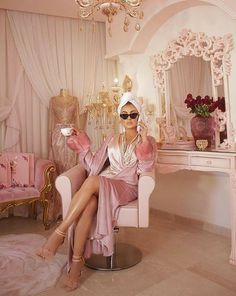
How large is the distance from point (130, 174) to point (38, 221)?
69.0 inches

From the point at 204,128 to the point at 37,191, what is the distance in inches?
74.5

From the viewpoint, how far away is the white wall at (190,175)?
3.00 metres

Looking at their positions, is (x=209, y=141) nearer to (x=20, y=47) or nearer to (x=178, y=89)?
(x=178, y=89)

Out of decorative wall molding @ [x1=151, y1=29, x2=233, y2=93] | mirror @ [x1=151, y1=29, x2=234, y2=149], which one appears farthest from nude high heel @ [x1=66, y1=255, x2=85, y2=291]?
decorative wall molding @ [x1=151, y1=29, x2=233, y2=93]

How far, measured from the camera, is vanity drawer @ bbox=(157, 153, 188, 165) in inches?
115

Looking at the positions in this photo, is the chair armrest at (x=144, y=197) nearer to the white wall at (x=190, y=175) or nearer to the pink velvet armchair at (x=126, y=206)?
the pink velvet armchair at (x=126, y=206)

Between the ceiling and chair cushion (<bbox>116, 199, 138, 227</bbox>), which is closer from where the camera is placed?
chair cushion (<bbox>116, 199, 138, 227</bbox>)

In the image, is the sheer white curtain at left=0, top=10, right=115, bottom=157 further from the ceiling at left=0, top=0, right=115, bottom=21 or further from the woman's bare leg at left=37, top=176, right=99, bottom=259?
the woman's bare leg at left=37, top=176, right=99, bottom=259

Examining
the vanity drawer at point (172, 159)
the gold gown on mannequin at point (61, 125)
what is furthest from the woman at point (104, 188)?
the gold gown on mannequin at point (61, 125)

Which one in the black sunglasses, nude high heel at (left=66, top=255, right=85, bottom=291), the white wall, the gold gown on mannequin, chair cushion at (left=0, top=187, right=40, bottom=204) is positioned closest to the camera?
nude high heel at (left=66, top=255, right=85, bottom=291)

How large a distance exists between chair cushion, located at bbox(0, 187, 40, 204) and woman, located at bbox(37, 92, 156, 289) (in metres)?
0.93

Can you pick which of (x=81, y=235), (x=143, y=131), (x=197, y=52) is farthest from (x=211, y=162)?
(x=81, y=235)

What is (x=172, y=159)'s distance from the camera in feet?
9.91

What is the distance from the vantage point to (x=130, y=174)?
2631 millimetres
